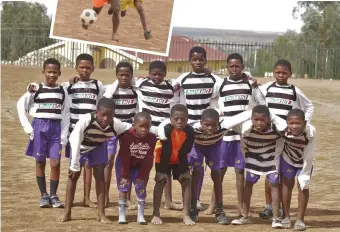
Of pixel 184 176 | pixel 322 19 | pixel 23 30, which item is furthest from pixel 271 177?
pixel 322 19

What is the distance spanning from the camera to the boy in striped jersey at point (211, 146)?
8281 millimetres

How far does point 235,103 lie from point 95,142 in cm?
178

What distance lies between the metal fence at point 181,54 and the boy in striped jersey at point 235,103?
2596 cm

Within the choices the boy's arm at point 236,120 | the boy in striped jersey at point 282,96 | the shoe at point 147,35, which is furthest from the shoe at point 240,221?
the shoe at point 147,35

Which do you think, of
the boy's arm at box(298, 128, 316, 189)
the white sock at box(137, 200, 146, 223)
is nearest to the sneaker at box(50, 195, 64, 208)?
the white sock at box(137, 200, 146, 223)

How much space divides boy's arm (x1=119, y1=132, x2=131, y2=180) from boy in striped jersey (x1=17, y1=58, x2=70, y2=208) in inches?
39.7

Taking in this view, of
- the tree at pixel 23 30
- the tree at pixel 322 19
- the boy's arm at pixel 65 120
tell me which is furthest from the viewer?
the tree at pixel 322 19

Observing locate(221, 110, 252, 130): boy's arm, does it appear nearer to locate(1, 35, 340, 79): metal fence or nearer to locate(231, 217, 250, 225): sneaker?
locate(231, 217, 250, 225): sneaker

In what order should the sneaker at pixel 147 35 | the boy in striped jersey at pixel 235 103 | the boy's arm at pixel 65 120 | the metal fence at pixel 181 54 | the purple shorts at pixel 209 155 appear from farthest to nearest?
the metal fence at pixel 181 54 → the sneaker at pixel 147 35 → the boy's arm at pixel 65 120 → the boy in striped jersey at pixel 235 103 → the purple shorts at pixel 209 155

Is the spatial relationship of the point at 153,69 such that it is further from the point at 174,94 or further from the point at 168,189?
the point at 168,189

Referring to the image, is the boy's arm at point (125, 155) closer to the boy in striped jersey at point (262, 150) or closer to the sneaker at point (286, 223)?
the boy in striped jersey at point (262, 150)

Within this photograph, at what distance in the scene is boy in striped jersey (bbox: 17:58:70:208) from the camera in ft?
29.6

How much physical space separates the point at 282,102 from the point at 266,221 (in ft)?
4.69

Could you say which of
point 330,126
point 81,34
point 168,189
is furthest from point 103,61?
point 168,189
